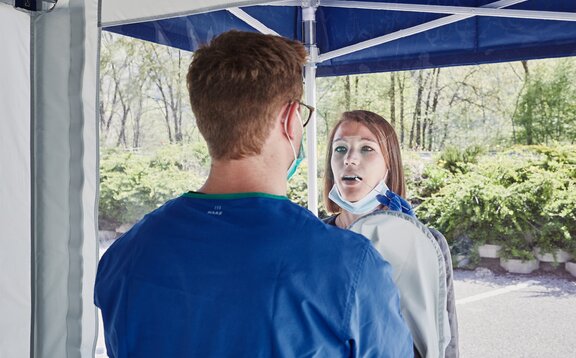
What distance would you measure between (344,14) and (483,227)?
3.75 metres

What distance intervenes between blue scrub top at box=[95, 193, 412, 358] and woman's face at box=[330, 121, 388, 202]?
68 centimetres

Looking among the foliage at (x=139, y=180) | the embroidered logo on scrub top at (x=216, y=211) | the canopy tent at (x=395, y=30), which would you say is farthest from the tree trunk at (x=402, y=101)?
the embroidered logo on scrub top at (x=216, y=211)

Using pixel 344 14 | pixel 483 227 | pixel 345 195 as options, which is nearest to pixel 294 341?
pixel 345 195

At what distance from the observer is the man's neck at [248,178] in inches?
32.6

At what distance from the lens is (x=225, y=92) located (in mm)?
834

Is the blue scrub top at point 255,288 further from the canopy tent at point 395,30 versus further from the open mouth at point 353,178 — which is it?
the canopy tent at point 395,30

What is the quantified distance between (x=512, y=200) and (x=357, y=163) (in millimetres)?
4759

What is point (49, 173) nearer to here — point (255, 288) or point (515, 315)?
point (255, 288)

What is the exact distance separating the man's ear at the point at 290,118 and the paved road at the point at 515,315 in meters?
5.02

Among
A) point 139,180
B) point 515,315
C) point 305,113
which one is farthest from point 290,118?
point 515,315

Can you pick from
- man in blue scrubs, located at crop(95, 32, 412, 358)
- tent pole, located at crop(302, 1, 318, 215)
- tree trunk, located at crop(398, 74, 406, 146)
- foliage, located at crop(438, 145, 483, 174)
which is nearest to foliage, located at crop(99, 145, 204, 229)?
tent pole, located at crop(302, 1, 318, 215)

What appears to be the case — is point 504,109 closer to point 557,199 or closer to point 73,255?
point 557,199

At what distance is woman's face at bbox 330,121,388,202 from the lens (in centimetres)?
147

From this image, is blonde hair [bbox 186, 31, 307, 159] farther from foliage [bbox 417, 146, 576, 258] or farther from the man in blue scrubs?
foliage [bbox 417, 146, 576, 258]
